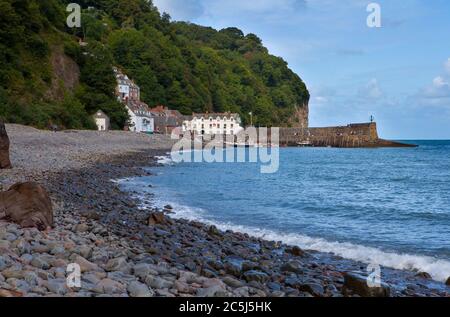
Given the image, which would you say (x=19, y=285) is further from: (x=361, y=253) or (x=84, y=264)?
(x=361, y=253)

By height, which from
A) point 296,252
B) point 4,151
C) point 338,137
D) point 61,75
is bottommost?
point 296,252

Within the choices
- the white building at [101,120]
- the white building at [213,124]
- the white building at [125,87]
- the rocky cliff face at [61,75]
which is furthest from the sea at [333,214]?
the white building at [213,124]

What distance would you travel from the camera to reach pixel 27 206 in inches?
372

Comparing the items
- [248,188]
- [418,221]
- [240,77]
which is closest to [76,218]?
[418,221]

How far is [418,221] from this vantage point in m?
17.5

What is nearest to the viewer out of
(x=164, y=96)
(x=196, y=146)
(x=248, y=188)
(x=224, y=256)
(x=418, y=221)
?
(x=224, y=256)

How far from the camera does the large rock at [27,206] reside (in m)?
9.29

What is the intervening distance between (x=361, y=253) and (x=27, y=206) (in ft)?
25.6

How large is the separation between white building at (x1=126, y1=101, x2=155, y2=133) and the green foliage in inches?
408

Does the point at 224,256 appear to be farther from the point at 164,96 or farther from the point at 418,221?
the point at 164,96

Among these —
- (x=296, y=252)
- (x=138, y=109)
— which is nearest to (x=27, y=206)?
(x=296, y=252)

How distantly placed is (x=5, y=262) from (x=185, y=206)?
12.7 meters

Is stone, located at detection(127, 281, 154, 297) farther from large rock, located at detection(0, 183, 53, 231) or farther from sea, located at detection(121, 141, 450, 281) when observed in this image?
sea, located at detection(121, 141, 450, 281)

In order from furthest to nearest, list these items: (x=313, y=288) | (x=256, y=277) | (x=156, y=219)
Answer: (x=156, y=219) < (x=256, y=277) < (x=313, y=288)
